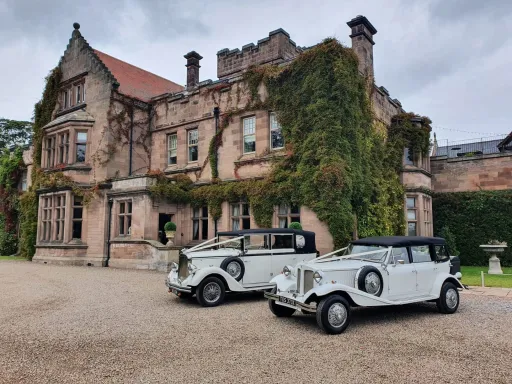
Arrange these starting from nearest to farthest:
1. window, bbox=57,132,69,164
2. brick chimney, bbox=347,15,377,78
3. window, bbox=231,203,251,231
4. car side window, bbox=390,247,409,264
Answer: car side window, bbox=390,247,409,264 < window, bbox=231,203,251,231 < brick chimney, bbox=347,15,377,78 < window, bbox=57,132,69,164

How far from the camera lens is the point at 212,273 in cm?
918

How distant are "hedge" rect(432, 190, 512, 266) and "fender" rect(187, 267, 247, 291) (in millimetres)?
14141

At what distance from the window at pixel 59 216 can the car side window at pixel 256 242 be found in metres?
13.9

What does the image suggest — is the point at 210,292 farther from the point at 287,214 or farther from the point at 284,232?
the point at 287,214

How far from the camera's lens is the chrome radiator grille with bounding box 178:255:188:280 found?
957 centimetres

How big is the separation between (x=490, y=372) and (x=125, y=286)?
10.0 m

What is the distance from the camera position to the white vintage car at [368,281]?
264 inches

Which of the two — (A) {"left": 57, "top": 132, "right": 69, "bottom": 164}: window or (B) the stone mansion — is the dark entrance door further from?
(A) {"left": 57, "top": 132, "right": 69, "bottom": 164}: window

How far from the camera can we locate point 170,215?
19.0 meters

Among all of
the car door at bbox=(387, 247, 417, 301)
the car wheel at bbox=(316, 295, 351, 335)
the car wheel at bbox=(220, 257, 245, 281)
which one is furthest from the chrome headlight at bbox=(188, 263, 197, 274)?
the car door at bbox=(387, 247, 417, 301)

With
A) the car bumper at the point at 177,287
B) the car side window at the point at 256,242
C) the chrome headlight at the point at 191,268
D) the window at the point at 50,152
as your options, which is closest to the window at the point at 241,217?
the car side window at the point at 256,242

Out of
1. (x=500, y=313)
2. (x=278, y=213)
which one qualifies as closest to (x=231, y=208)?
(x=278, y=213)

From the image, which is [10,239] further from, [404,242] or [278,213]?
[404,242]

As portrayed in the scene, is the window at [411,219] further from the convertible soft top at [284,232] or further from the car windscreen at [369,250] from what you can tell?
the car windscreen at [369,250]
